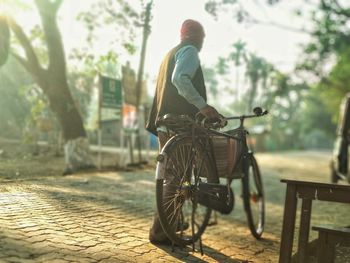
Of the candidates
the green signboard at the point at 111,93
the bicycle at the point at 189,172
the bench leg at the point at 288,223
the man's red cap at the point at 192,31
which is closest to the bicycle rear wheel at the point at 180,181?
the bicycle at the point at 189,172

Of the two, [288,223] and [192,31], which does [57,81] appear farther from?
[288,223]

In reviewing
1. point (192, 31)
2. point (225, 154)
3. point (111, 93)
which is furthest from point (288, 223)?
point (111, 93)

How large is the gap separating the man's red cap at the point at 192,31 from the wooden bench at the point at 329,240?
1.97 meters

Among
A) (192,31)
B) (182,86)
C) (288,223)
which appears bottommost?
(288,223)

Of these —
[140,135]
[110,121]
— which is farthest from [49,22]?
[140,135]

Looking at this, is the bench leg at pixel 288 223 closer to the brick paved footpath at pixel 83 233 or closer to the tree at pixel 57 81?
the brick paved footpath at pixel 83 233

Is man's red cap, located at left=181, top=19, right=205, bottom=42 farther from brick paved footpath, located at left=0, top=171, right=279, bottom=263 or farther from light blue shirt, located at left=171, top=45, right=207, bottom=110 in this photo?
brick paved footpath, located at left=0, top=171, right=279, bottom=263

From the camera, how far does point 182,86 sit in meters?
3.86

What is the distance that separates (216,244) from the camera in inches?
186

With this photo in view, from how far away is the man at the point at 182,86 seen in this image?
3.88 meters

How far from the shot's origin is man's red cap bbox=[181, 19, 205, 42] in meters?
4.19

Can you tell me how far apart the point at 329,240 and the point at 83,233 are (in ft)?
6.42

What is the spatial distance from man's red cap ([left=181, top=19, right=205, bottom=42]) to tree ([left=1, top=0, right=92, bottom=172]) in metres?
4.91

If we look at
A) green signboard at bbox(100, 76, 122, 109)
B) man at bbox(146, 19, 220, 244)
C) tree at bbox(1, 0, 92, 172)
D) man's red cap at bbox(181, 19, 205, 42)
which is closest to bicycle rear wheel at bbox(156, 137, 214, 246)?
man at bbox(146, 19, 220, 244)
